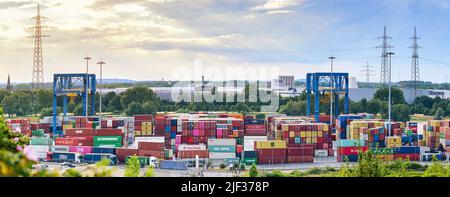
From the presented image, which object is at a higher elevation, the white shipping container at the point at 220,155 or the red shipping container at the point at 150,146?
the red shipping container at the point at 150,146

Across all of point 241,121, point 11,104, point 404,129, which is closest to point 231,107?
point 241,121

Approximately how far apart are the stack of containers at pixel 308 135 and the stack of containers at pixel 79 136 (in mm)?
3266

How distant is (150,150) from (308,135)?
3007 millimetres

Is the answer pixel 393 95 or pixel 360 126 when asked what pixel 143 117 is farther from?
pixel 393 95

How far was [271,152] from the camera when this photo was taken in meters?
8.91

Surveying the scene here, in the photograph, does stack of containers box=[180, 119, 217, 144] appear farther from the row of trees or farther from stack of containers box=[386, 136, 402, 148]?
stack of containers box=[386, 136, 402, 148]

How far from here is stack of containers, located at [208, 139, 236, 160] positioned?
29.0 feet

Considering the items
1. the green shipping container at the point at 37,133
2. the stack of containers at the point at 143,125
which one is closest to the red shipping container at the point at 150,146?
the green shipping container at the point at 37,133

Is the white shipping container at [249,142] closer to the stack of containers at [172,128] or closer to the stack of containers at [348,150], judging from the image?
the stack of containers at [172,128]

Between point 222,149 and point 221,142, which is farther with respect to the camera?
point 221,142

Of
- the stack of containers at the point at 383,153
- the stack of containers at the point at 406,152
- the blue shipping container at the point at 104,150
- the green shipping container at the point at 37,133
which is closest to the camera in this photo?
the stack of containers at the point at 383,153

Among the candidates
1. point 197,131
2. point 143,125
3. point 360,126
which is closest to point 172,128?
point 197,131

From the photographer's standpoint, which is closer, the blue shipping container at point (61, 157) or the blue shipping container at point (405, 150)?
the blue shipping container at point (61, 157)

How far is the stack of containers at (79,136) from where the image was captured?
959cm
